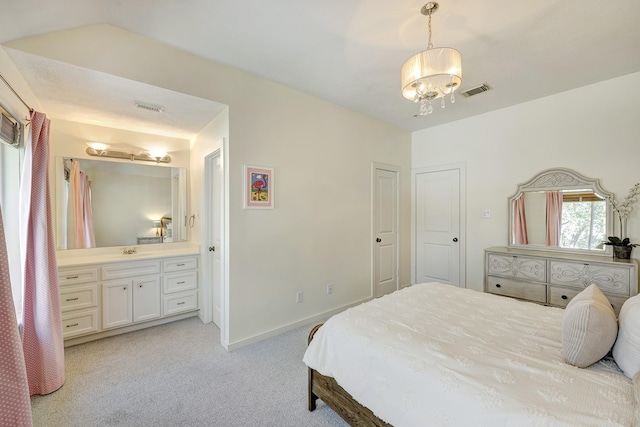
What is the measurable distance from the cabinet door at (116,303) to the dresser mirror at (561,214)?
4595 mm

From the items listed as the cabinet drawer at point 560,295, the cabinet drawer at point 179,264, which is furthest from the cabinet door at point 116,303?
the cabinet drawer at point 560,295

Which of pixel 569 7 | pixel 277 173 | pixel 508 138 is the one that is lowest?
pixel 277 173

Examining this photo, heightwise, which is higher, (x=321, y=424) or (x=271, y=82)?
(x=271, y=82)

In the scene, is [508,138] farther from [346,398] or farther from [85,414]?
[85,414]

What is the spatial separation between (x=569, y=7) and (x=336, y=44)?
5.22 feet

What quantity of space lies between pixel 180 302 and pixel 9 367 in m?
2.18

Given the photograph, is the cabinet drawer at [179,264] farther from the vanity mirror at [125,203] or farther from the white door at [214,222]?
the vanity mirror at [125,203]

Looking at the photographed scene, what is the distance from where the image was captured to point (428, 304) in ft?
6.39

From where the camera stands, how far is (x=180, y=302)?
3145 mm

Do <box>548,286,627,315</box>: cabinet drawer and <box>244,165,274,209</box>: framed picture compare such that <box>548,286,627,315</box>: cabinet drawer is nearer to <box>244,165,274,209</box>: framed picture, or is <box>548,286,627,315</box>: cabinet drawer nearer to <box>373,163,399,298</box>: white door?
<box>373,163,399,298</box>: white door

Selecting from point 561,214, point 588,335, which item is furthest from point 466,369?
point 561,214

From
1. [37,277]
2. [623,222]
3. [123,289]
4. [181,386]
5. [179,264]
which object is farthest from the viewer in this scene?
[179,264]

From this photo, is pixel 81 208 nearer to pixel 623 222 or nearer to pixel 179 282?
pixel 179 282

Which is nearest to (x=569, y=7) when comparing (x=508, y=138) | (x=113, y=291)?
(x=508, y=138)
